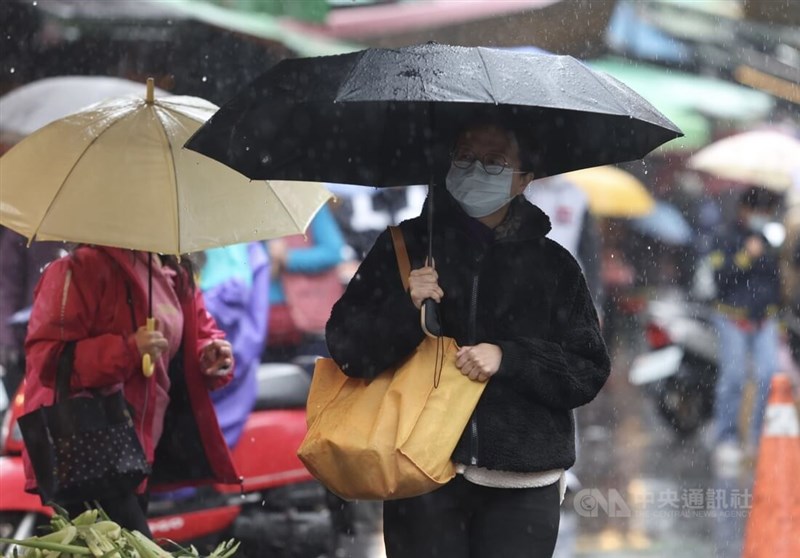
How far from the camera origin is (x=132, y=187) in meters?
4.95

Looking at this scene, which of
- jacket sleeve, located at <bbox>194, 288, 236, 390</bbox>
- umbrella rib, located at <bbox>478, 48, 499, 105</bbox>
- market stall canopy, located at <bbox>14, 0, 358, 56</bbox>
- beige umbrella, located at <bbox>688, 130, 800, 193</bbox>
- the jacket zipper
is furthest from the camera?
beige umbrella, located at <bbox>688, 130, 800, 193</bbox>

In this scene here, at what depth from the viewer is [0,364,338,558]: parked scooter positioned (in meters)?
7.41

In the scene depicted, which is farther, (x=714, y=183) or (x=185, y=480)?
(x=714, y=183)

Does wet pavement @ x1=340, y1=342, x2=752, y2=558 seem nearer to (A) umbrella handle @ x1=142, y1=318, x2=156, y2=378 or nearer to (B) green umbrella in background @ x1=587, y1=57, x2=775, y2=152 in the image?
(B) green umbrella in background @ x1=587, y1=57, x2=775, y2=152

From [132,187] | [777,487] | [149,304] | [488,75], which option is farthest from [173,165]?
[777,487]

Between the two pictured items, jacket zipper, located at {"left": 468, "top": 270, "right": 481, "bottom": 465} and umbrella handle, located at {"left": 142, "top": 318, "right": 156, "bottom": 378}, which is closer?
jacket zipper, located at {"left": 468, "top": 270, "right": 481, "bottom": 465}

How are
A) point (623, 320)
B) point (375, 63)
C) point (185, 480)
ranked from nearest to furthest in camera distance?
point (375, 63) < point (185, 480) < point (623, 320)

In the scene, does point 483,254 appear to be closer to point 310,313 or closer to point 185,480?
point 185,480

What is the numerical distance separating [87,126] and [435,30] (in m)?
3.46

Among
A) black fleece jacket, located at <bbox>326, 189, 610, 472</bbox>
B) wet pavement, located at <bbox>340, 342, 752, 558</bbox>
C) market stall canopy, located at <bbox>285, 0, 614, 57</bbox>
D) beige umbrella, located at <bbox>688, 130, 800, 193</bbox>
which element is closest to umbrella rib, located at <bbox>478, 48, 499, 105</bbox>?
black fleece jacket, located at <bbox>326, 189, 610, 472</bbox>

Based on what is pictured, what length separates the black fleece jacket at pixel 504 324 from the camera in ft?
13.8

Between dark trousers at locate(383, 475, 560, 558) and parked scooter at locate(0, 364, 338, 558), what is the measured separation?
124 inches

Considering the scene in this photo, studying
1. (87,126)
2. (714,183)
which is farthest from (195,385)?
(714,183)

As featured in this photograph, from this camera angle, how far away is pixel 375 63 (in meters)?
4.10
